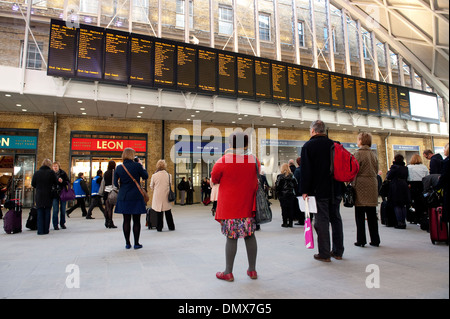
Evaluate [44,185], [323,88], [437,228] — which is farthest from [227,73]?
→ [437,228]

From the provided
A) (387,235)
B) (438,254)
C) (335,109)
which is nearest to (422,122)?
(335,109)

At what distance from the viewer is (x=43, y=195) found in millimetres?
6203

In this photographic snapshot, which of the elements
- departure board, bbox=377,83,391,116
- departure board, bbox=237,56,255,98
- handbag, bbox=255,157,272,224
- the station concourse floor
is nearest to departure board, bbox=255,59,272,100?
departure board, bbox=237,56,255,98

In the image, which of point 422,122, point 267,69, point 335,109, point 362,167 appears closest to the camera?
point 362,167

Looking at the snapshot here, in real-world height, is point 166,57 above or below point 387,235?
above

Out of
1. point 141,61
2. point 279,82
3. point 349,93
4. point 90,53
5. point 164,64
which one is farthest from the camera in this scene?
point 349,93

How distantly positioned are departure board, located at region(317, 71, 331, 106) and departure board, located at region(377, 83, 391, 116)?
3.96 m

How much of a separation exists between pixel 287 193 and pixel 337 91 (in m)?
10.4

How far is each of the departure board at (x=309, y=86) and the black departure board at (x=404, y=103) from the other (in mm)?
6876

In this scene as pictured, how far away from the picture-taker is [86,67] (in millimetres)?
9898

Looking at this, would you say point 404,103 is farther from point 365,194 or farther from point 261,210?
point 261,210

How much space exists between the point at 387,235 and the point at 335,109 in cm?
1063

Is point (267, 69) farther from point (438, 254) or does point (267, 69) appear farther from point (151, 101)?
point (438, 254)

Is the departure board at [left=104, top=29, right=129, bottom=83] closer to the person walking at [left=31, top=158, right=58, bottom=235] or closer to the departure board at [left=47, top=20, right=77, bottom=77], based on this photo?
the departure board at [left=47, top=20, right=77, bottom=77]
